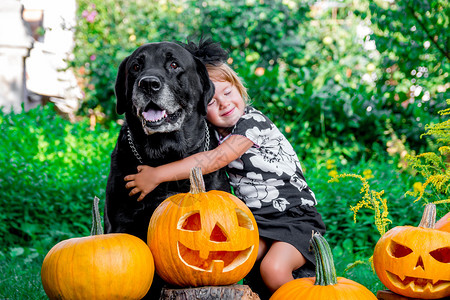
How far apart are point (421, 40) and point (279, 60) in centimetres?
295

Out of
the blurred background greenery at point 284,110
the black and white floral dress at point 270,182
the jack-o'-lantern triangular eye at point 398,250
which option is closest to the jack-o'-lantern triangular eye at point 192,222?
the black and white floral dress at point 270,182

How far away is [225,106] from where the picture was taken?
2779 mm

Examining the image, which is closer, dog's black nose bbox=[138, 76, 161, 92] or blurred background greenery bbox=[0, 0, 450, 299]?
dog's black nose bbox=[138, 76, 161, 92]

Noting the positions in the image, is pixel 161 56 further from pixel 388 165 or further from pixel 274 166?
pixel 388 165

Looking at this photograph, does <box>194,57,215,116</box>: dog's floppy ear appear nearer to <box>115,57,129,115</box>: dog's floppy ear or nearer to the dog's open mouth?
the dog's open mouth

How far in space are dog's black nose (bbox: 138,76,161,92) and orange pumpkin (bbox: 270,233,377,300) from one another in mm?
1170

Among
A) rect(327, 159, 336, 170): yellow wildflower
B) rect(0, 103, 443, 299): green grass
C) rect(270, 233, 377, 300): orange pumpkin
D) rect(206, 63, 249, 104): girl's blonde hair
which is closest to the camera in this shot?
rect(270, 233, 377, 300): orange pumpkin

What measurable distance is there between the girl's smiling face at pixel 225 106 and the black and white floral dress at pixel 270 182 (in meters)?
0.06

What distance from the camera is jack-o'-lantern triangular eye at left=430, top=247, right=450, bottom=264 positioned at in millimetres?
1904

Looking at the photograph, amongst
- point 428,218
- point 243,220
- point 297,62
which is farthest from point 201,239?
point 297,62

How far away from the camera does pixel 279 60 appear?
736cm

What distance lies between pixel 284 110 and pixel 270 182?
3.15 m

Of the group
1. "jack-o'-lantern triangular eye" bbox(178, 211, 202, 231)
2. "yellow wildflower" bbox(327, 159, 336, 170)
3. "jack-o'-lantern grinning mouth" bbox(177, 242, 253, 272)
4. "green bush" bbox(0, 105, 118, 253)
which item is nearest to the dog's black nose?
"jack-o'-lantern triangular eye" bbox(178, 211, 202, 231)

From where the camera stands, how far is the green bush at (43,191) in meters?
4.31
